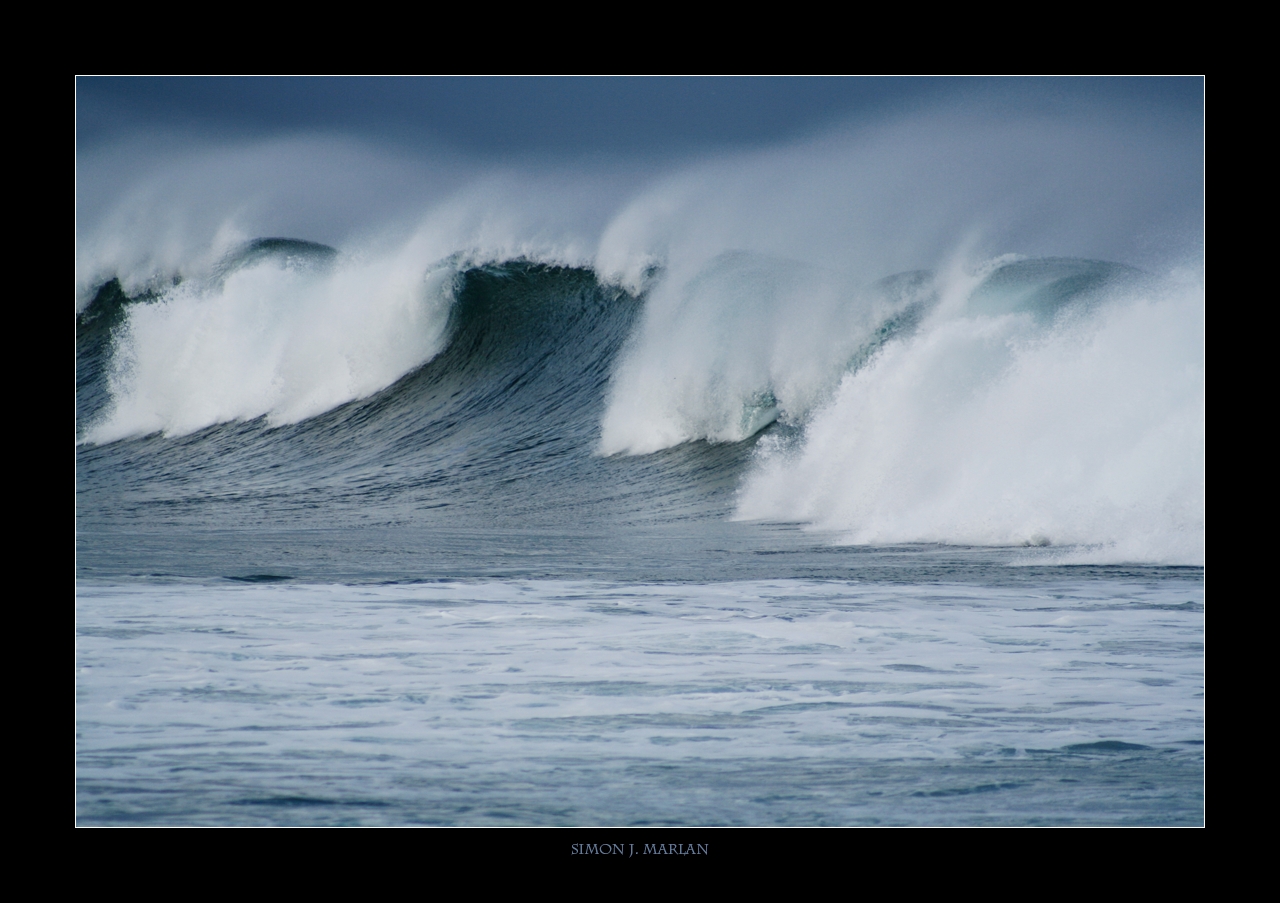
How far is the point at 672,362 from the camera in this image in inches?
339

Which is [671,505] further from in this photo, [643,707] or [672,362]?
[643,707]

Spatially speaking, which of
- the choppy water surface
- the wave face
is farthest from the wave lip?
the choppy water surface

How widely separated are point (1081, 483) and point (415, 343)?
567 centimetres

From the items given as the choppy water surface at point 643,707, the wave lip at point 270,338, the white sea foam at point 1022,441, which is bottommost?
the choppy water surface at point 643,707

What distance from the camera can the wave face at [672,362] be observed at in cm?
539

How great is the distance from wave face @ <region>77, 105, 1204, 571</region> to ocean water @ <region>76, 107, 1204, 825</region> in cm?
3

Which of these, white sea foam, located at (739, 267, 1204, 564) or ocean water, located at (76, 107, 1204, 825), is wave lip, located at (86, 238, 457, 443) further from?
white sea foam, located at (739, 267, 1204, 564)

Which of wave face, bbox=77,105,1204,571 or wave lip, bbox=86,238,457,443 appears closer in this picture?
wave face, bbox=77,105,1204,571

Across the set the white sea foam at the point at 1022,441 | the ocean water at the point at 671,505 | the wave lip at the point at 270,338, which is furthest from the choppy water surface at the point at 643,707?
the wave lip at the point at 270,338

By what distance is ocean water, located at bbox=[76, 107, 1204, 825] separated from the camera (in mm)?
2943

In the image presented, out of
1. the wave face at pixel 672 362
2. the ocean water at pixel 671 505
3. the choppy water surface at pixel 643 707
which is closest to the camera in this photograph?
the choppy water surface at pixel 643 707

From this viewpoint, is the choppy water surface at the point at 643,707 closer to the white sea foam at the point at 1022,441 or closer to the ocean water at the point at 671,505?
the ocean water at the point at 671,505

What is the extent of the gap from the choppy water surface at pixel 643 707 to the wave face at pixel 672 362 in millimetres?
826
